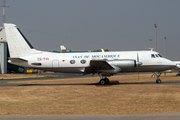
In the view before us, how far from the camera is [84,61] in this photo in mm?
20406

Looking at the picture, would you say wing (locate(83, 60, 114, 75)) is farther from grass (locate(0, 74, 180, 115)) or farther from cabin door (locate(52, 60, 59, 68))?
grass (locate(0, 74, 180, 115))

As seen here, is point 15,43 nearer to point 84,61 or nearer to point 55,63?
point 55,63

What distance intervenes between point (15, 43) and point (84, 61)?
8.09 metres

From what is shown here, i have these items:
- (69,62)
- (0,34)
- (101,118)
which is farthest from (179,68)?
(0,34)

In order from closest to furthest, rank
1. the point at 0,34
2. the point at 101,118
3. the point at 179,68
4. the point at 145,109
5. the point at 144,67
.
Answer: the point at 101,118 < the point at 145,109 < the point at 144,67 < the point at 179,68 < the point at 0,34

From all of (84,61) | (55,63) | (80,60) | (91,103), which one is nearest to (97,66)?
(84,61)

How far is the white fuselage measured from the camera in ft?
66.7

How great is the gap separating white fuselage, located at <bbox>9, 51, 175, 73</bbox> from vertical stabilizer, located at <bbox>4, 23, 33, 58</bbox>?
1.06 meters

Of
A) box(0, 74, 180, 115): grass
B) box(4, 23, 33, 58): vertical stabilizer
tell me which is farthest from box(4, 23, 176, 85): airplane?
box(0, 74, 180, 115): grass

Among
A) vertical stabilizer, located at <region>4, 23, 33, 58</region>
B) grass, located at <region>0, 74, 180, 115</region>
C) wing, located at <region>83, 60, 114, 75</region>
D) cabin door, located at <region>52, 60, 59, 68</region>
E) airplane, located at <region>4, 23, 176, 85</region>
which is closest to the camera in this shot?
grass, located at <region>0, 74, 180, 115</region>

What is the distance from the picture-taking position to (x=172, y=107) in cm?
999

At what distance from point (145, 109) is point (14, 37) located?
17.0 metres

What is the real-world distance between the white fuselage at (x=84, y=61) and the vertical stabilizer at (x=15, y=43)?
3.49 feet

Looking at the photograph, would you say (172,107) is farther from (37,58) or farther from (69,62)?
(37,58)
